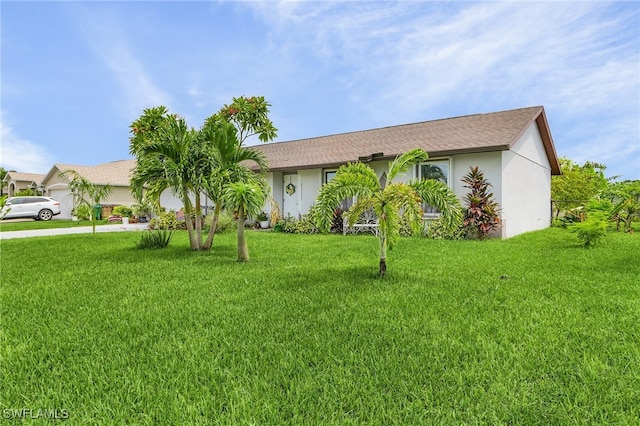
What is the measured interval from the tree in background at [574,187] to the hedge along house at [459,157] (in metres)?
2.75

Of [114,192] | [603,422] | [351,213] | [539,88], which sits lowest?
[603,422]

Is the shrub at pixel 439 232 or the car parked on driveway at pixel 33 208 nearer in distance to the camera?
the shrub at pixel 439 232

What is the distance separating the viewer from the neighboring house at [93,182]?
27.8 metres

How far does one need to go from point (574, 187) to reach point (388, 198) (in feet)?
68.7

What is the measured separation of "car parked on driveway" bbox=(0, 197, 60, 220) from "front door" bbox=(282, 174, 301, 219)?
19.0 meters

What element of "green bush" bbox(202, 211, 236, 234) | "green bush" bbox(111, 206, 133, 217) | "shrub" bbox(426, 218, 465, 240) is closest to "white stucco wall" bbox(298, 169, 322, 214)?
"green bush" bbox(202, 211, 236, 234)

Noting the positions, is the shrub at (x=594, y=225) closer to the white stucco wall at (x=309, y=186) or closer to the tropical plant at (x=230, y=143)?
the tropical plant at (x=230, y=143)

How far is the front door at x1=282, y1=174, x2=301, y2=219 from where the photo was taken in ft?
57.6

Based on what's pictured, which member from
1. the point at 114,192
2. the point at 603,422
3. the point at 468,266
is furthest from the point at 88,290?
the point at 114,192

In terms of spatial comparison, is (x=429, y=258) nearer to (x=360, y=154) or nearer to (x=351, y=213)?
(x=351, y=213)

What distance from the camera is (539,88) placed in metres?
15.6

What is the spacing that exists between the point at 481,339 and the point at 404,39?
11190 mm

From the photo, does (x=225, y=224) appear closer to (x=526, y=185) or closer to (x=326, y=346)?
(x=326, y=346)

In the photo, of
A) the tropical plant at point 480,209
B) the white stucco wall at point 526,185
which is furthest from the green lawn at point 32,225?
the white stucco wall at point 526,185
